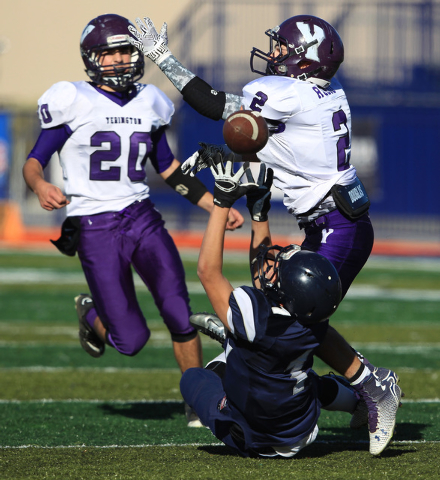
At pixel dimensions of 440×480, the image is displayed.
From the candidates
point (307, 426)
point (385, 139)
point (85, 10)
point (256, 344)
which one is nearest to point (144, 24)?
point (256, 344)

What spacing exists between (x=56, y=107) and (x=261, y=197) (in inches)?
53.5

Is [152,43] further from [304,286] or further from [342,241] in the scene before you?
[304,286]

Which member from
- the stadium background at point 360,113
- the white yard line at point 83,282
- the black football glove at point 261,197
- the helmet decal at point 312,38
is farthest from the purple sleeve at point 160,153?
the stadium background at point 360,113

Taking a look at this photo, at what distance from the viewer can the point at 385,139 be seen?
1795 centimetres

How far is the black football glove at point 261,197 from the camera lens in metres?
3.56

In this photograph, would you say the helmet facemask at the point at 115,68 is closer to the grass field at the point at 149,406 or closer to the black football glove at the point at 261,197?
the black football glove at the point at 261,197

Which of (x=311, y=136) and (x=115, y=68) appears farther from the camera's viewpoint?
(x=115, y=68)

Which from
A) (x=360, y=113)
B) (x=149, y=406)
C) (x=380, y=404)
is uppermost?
(x=380, y=404)

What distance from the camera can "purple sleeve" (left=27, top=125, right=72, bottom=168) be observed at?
4.39 m

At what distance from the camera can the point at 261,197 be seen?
12.0 ft

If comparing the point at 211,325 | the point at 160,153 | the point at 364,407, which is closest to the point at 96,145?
the point at 160,153

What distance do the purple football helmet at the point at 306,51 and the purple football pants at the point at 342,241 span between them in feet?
2.06

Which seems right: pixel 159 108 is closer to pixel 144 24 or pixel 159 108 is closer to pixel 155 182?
pixel 144 24

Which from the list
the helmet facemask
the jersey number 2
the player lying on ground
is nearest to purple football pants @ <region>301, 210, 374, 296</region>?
the jersey number 2
